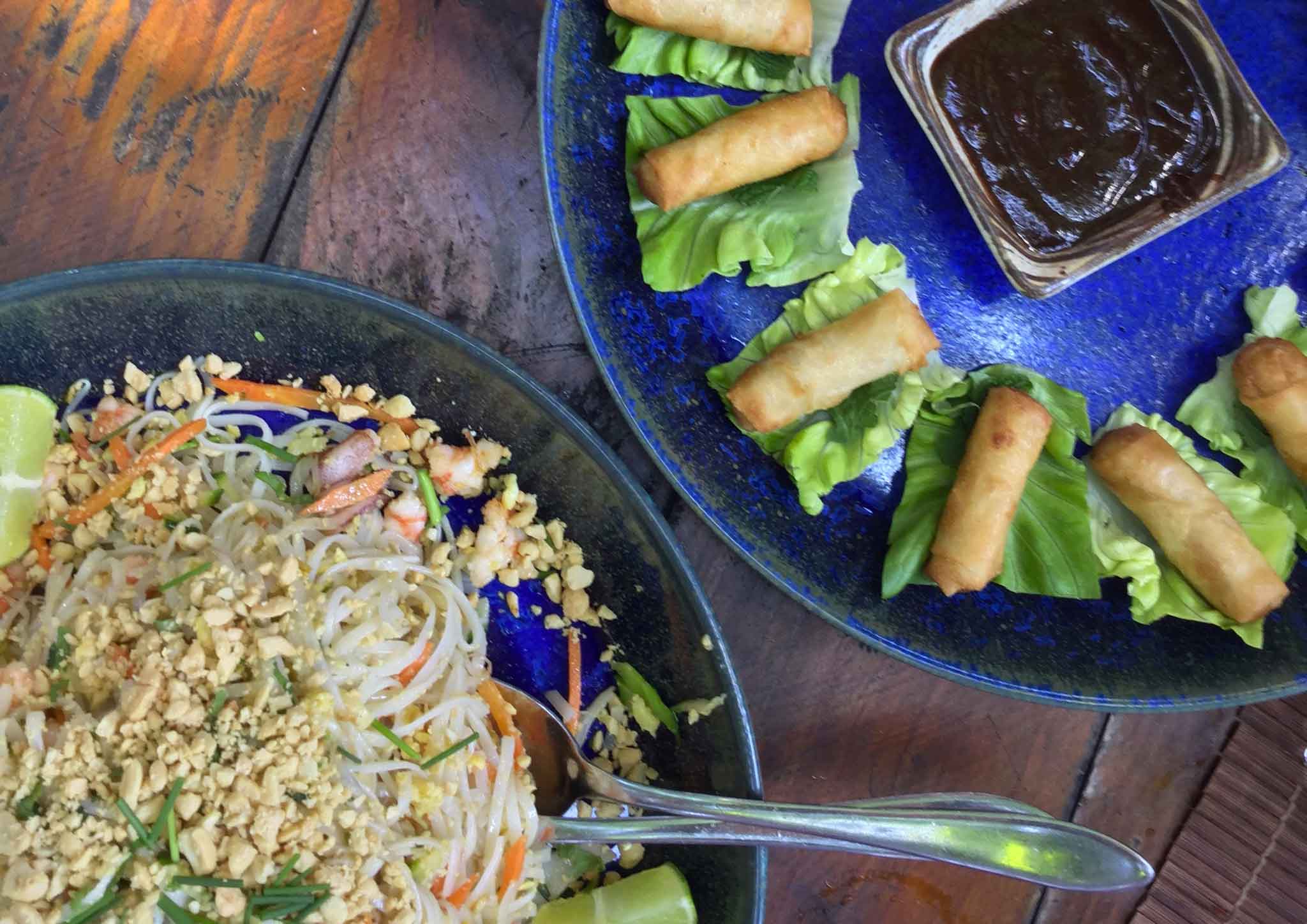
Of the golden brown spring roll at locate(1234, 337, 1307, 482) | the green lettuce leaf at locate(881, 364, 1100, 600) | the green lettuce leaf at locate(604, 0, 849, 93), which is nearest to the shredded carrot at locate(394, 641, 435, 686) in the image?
the green lettuce leaf at locate(881, 364, 1100, 600)

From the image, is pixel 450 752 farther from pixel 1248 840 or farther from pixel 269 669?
pixel 1248 840

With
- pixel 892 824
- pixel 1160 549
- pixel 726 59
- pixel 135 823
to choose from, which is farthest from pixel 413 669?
pixel 1160 549

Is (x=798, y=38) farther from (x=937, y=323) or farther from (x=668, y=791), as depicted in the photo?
(x=668, y=791)

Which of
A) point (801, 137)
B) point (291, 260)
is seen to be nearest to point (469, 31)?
point (291, 260)

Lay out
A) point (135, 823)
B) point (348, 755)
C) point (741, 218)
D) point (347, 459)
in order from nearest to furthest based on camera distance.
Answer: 1. point (135, 823)
2. point (348, 755)
3. point (347, 459)
4. point (741, 218)

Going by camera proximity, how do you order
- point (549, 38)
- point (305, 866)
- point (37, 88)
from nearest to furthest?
point (305, 866)
point (549, 38)
point (37, 88)
